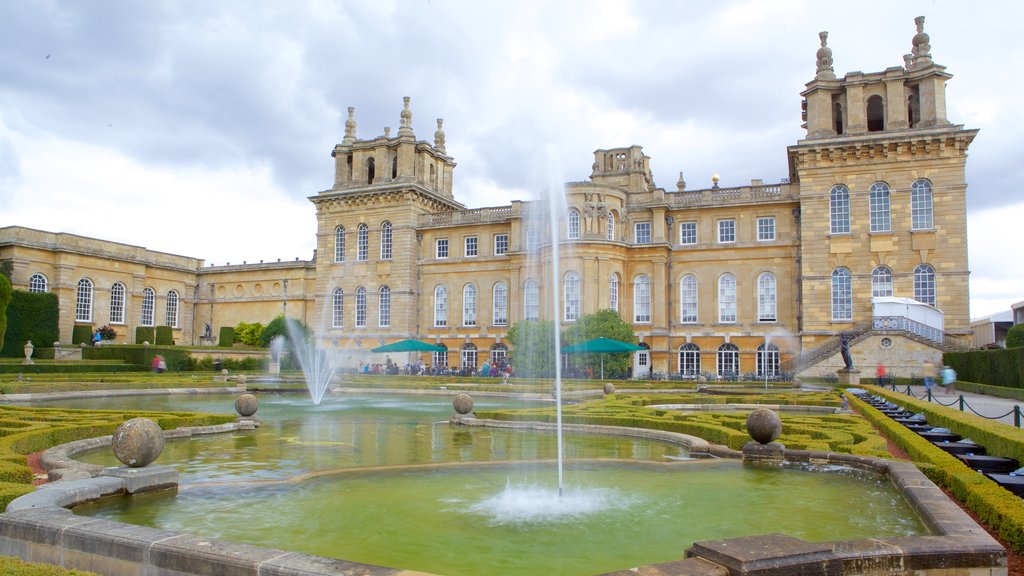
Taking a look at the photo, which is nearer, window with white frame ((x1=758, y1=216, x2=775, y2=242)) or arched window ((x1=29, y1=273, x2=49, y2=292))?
window with white frame ((x1=758, y1=216, x2=775, y2=242))

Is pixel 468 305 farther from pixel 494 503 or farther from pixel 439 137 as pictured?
pixel 494 503

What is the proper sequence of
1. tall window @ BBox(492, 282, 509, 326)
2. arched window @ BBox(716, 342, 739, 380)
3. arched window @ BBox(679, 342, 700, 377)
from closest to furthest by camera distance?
arched window @ BBox(716, 342, 739, 380) < arched window @ BBox(679, 342, 700, 377) < tall window @ BBox(492, 282, 509, 326)

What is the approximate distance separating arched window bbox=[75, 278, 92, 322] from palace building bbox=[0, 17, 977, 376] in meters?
0.09

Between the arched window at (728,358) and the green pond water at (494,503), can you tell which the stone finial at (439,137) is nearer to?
the arched window at (728,358)

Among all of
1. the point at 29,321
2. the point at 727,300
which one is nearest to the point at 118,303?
the point at 29,321

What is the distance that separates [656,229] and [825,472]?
29.7 meters

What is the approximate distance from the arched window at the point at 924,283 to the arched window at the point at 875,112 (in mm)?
7932

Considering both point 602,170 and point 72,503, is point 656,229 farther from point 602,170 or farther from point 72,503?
point 72,503

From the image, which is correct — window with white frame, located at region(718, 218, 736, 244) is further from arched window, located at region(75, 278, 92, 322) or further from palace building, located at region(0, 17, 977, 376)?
arched window, located at region(75, 278, 92, 322)

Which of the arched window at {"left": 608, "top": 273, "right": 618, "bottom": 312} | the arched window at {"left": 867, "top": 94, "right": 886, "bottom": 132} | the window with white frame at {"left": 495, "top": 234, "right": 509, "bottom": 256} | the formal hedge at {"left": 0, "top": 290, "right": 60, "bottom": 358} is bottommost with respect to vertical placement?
the formal hedge at {"left": 0, "top": 290, "right": 60, "bottom": 358}

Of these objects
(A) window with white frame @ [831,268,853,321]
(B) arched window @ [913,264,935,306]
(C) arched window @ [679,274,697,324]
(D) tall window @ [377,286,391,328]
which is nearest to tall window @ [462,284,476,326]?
(D) tall window @ [377,286,391,328]

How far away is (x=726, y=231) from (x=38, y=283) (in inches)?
1607

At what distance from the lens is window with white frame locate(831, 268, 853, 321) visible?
34438mm

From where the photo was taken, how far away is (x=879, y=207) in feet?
113
